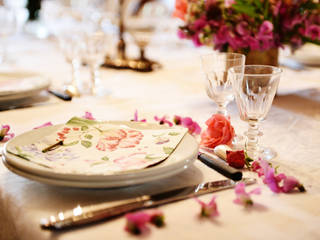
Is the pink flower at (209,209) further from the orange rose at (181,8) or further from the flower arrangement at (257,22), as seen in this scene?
the orange rose at (181,8)

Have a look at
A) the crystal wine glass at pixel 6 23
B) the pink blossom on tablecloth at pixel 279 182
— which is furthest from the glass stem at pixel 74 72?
the pink blossom on tablecloth at pixel 279 182

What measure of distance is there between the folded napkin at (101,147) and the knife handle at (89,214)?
5 centimetres

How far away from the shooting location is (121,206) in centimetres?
54

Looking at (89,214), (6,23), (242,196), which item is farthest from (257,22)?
(6,23)

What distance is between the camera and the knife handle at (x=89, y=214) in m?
0.50

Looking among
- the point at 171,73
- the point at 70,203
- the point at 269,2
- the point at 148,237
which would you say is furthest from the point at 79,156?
the point at 171,73

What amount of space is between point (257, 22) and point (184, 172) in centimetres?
65

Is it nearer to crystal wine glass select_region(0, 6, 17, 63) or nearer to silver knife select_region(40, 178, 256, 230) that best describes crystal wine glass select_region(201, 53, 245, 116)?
silver knife select_region(40, 178, 256, 230)

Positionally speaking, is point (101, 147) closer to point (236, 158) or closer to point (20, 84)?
point (236, 158)

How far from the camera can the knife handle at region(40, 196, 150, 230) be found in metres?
0.50

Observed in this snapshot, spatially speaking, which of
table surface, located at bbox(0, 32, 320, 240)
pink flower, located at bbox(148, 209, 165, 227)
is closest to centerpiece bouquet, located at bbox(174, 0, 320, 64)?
table surface, located at bbox(0, 32, 320, 240)

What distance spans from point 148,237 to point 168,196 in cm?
10

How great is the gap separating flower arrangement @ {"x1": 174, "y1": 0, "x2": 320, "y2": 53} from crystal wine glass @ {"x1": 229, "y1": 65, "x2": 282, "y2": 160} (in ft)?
1.29

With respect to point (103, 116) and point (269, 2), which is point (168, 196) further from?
point (269, 2)
